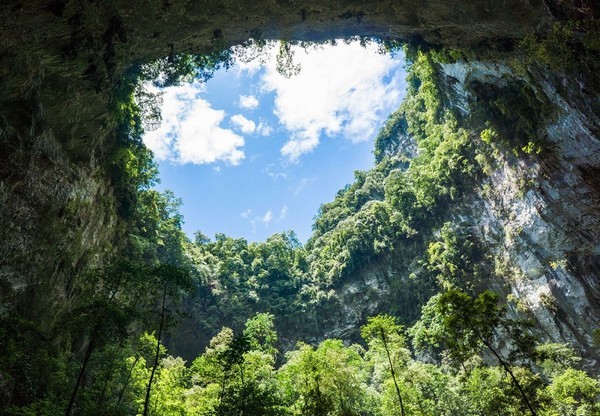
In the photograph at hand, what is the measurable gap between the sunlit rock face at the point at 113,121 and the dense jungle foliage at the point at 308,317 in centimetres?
166

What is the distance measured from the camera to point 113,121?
19672mm

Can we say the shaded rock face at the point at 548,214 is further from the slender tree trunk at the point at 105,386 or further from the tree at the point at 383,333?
the slender tree trunk at the point at 105,386

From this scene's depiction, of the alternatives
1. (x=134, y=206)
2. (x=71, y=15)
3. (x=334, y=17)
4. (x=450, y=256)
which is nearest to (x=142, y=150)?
(x=134, y=206)

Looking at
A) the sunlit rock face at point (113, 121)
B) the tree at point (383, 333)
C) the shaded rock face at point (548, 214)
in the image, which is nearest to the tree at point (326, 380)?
the tree at point (383, 333)

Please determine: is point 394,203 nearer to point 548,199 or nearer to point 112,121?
point 548,199

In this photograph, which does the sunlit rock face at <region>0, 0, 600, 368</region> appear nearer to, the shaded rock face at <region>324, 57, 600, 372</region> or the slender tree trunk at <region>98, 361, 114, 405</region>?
the shaded rock face at <region>324, 57, 600, 372</region>

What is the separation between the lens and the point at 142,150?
81.3 ft

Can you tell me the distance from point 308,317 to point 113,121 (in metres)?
31.4

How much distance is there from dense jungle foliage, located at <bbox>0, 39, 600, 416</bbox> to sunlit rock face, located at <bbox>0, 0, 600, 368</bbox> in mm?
1664

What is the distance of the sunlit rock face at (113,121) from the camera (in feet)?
46.0

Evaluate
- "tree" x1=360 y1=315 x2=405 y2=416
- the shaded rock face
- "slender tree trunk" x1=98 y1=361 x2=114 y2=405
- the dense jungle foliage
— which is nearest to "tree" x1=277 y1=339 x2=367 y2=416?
the dense jungle foliage

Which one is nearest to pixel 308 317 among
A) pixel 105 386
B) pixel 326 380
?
pixel 326 380

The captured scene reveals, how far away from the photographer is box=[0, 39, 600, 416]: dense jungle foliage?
556 inches

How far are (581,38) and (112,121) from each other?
21.4 meters
